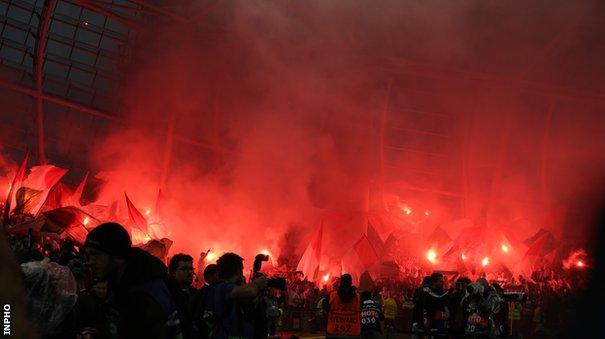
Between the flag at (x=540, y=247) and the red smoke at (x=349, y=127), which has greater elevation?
the red smoke at (x=349, y=127)

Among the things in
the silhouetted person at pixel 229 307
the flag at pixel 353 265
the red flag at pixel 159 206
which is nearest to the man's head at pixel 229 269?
the silhouetted person at pixel 229 307

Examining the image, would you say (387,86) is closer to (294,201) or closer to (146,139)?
(294,201)

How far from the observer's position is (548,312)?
12.4m

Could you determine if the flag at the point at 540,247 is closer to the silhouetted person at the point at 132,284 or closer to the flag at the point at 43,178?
the flag at the point at 43,178

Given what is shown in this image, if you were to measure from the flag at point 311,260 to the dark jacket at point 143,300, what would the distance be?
15741 millimetres

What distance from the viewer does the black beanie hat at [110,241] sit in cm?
227

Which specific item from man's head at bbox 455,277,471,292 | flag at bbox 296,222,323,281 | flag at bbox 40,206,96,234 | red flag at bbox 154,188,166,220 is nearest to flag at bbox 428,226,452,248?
flag at bbox 296,222,323,281

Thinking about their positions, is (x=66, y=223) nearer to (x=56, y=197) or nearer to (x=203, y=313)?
(x=56, y=197)

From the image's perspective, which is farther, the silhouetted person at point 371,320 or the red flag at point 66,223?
the red flag at point 66,223

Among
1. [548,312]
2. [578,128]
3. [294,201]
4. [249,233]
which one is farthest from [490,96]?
[548,312]

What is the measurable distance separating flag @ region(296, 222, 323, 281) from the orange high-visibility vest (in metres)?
11.3

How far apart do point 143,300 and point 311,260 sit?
1635 cm

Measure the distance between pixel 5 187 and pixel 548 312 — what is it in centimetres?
1692

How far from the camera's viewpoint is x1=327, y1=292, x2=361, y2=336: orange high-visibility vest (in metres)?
6.51
